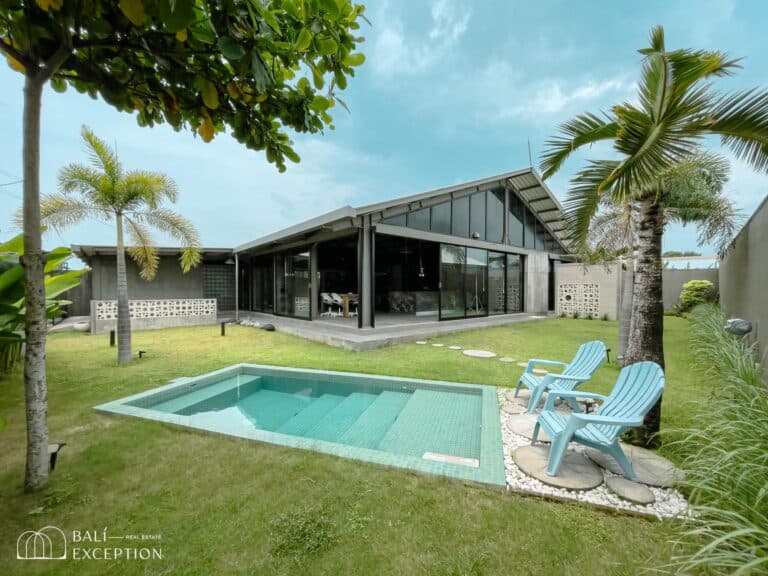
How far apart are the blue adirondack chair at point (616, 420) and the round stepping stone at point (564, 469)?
0.27 feet

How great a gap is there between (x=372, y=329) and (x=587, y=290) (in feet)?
36.6

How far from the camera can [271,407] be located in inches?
193

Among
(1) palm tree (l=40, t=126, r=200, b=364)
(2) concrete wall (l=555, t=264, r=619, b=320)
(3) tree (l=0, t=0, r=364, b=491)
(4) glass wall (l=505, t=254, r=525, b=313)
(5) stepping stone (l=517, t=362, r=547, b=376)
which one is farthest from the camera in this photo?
(4) glass wall (l=505, t=254, r=525, b=313)

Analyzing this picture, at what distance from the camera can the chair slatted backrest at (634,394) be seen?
8.52 feet

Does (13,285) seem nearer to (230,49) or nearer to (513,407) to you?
(230,49)

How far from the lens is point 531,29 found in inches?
434

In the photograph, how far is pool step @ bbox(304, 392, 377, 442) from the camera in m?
3.85

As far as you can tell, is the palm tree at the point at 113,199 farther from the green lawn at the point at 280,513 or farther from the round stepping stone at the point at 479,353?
the round stepping stone at the point at 479,353

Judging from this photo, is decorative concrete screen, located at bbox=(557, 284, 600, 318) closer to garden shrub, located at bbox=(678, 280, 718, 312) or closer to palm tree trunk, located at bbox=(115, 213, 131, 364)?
garden shrub, located at bbox=(678, 280, 718, 312)

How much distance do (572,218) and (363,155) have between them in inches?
1027

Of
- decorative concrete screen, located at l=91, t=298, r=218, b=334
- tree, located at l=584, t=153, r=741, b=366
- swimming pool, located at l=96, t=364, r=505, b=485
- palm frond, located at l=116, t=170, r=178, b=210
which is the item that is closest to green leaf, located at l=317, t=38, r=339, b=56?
swimming pool, located at l=96, t=364, r=505, b=485

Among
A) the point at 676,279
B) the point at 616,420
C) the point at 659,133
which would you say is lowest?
the point at 616,420

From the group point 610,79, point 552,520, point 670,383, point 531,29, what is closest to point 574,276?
point 610,79

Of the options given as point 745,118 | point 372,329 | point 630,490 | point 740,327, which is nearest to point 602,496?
point 630,490
